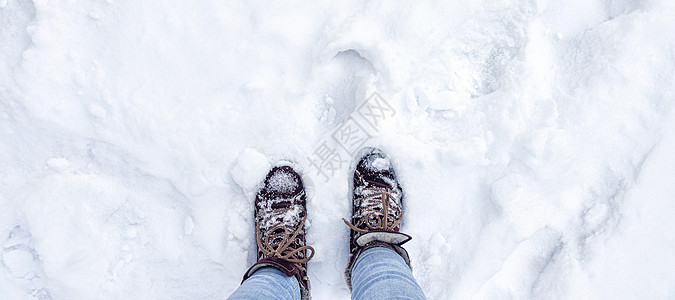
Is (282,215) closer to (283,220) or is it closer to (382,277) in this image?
(283,220)

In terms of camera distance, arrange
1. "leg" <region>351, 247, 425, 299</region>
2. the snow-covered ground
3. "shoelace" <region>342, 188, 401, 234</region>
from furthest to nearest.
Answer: "shoelace" <region>342, 188, 401, 234</region>
the snow-covered ground
"leg" <region>351, 247, 425, 299</region>

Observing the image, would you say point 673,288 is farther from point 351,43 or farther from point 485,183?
point 351,43

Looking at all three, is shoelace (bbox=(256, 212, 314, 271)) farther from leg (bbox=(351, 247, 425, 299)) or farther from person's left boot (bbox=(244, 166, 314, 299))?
leg (bbox=(351, 247, 425, 299))

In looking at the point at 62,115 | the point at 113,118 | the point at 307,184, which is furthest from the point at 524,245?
the point at 62,115

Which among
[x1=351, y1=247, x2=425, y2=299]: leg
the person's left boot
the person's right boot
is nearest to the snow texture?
the person's left boot

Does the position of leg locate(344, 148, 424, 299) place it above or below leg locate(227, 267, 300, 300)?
above

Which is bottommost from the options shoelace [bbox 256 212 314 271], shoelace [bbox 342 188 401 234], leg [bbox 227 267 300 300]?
leg [bbox 227 267 300 300]

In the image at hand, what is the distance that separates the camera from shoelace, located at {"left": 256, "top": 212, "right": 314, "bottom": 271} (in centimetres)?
138

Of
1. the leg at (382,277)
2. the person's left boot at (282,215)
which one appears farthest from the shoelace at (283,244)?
the leg at (382,277)

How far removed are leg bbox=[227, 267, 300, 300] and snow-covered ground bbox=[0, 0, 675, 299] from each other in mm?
219

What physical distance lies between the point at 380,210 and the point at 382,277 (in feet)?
1.26

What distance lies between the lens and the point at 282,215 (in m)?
1.46

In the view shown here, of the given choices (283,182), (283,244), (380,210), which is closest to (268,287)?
(283,244)

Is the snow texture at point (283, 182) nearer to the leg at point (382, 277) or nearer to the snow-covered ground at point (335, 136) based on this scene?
the snow-covered ground at point (335, 136)
